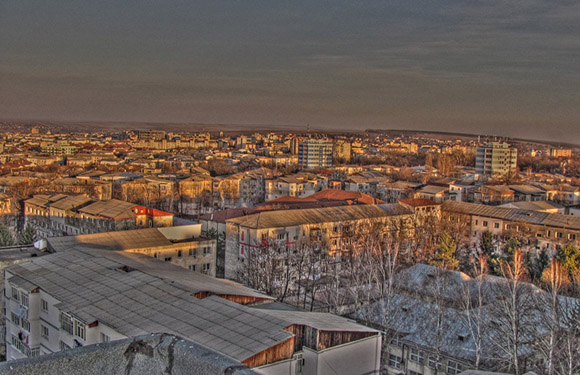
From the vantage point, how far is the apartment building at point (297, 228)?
26453 millimetres

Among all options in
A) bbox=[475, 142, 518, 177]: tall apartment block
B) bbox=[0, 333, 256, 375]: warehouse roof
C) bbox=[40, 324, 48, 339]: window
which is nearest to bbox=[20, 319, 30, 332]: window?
bbox=[40, 324, 48, 339]: window

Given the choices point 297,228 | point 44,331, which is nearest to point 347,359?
point 44,331

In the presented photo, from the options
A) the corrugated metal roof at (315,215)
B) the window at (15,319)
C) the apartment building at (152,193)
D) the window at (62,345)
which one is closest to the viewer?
the window at (62,345)

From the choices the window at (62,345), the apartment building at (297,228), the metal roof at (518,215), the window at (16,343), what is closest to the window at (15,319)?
the window at (16,343)

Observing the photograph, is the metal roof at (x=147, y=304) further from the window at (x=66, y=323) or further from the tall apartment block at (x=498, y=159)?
the tall apartment block at (x=498, y=159)

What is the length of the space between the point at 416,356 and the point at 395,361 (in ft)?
2.17

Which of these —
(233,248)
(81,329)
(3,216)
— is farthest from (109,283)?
(3,216)

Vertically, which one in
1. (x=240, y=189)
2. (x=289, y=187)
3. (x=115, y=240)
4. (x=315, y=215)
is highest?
(x=115, y=240)

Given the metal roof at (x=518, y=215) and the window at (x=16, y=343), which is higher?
the metal roof at (x=518, y=215)

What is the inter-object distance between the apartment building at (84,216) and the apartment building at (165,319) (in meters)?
13.4

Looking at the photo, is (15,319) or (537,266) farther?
(537,266)

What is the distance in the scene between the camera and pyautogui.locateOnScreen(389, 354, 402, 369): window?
14750 mm

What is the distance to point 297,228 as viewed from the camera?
27828 mm

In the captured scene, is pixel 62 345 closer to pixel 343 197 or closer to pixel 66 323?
pixel 66 323
